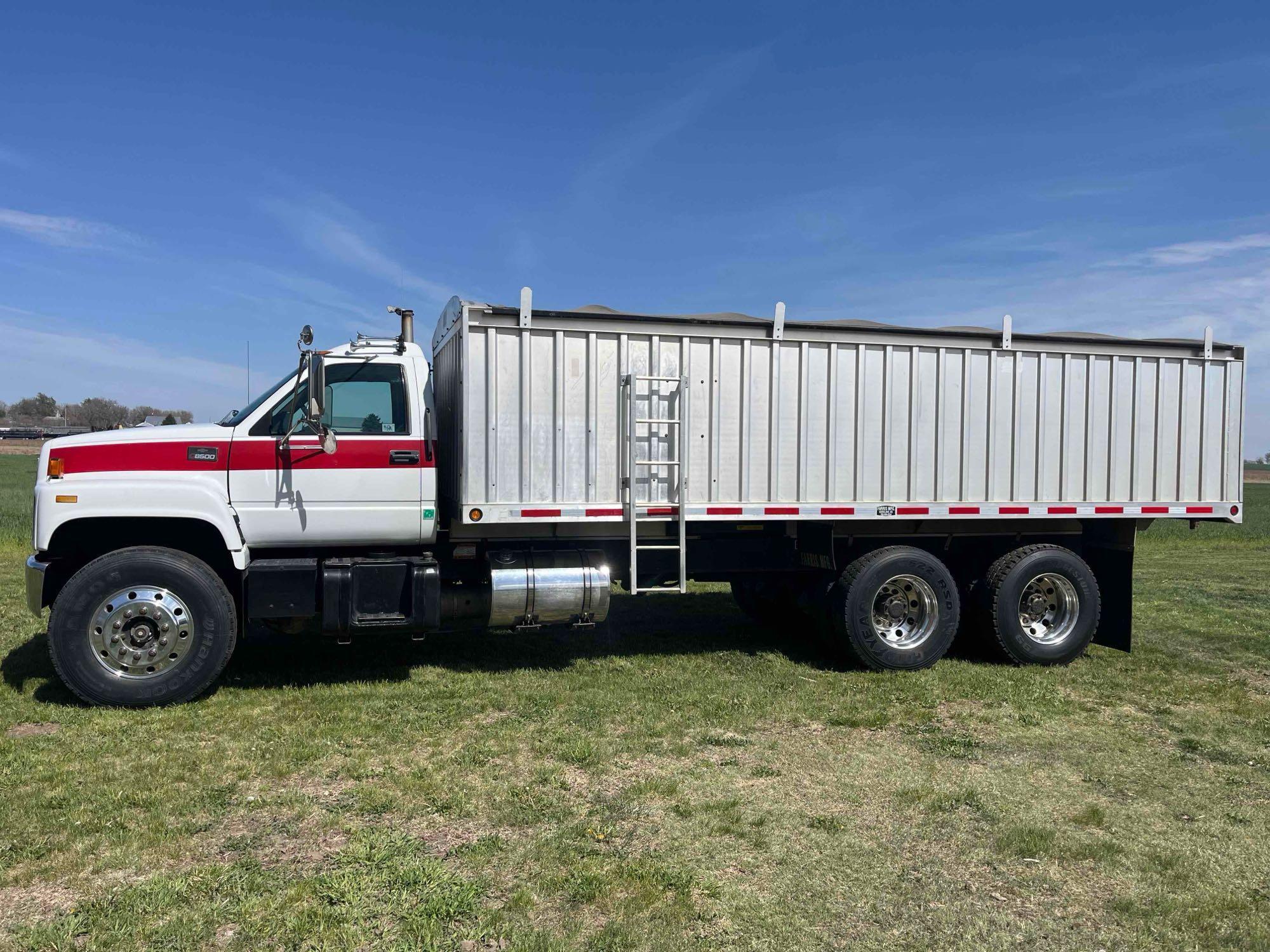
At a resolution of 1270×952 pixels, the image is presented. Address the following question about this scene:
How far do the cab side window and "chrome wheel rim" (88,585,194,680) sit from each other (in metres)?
1.58

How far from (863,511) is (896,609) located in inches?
37.7

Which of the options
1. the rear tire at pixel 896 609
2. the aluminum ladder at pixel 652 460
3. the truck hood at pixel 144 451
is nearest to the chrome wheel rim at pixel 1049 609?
the rear tire at pixel 896 609

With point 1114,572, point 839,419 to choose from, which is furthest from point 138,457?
point 1114,572

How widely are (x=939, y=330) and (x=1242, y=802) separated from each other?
421cm

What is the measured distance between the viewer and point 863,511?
7566mm

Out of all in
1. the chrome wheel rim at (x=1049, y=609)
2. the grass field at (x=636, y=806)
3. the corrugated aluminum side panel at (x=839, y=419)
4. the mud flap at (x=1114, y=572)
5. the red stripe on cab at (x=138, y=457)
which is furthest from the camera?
the mud flap at (x=1114, y=572)

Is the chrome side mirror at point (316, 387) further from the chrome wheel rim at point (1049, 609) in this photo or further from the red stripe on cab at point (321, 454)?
the chrome wheel rim at point (1049, 609)

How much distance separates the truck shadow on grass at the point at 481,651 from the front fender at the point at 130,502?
1270 mm

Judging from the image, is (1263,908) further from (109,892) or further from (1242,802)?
(109,892)

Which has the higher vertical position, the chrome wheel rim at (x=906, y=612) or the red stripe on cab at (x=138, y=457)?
the red stripe on cab at (x=138, y=457)

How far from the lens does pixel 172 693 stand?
247 inches

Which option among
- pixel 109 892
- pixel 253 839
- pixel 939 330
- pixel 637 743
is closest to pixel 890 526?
pixel 939 330

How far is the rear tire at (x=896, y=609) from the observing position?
299 inches

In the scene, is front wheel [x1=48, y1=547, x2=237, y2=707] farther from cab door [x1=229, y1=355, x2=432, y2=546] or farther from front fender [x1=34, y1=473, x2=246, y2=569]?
cab door [x1=229, y1=355, x2=432, y2=546]
